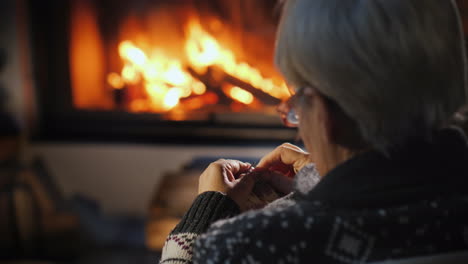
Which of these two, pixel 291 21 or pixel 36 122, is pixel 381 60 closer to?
pixel 291 21

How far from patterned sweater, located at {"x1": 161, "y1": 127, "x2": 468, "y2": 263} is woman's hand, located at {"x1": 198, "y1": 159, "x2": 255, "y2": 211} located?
14 cm

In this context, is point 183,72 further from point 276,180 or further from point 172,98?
point 276,180

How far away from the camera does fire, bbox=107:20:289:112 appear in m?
1.97

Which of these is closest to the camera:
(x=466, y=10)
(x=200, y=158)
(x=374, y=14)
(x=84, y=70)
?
(x=374, y=14)

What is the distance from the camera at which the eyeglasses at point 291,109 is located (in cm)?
58

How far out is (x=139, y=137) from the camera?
2041mm

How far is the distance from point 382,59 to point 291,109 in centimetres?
12

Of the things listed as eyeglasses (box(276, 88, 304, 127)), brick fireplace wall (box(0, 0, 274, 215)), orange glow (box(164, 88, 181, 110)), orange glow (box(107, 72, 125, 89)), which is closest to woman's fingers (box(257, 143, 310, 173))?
eyeglasses (box(276, 88, 304, 127))

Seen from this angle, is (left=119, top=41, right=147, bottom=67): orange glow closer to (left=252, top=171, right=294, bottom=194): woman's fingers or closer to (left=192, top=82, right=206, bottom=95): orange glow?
(left=192, top=82, right=206, bottom=95): orange glow

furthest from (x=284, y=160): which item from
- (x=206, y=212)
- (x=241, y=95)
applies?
(x=241, y=95)

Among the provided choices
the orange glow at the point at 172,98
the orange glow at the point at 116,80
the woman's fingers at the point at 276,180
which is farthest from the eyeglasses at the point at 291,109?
the orange glow at the point at 116,80

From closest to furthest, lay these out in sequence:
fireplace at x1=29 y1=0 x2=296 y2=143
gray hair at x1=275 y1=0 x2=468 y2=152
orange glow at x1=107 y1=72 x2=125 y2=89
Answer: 1. gray hair at x1=275 y1=0 x2=468 y2=152
2. fireplace at x1=29 y1=0 x2=296 y2=143
3. orange glow at x1=107 y1=72 x2=125 y2=89

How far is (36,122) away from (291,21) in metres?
1.71

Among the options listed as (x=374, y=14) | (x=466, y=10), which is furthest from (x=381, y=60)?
(x=466, y=10)
